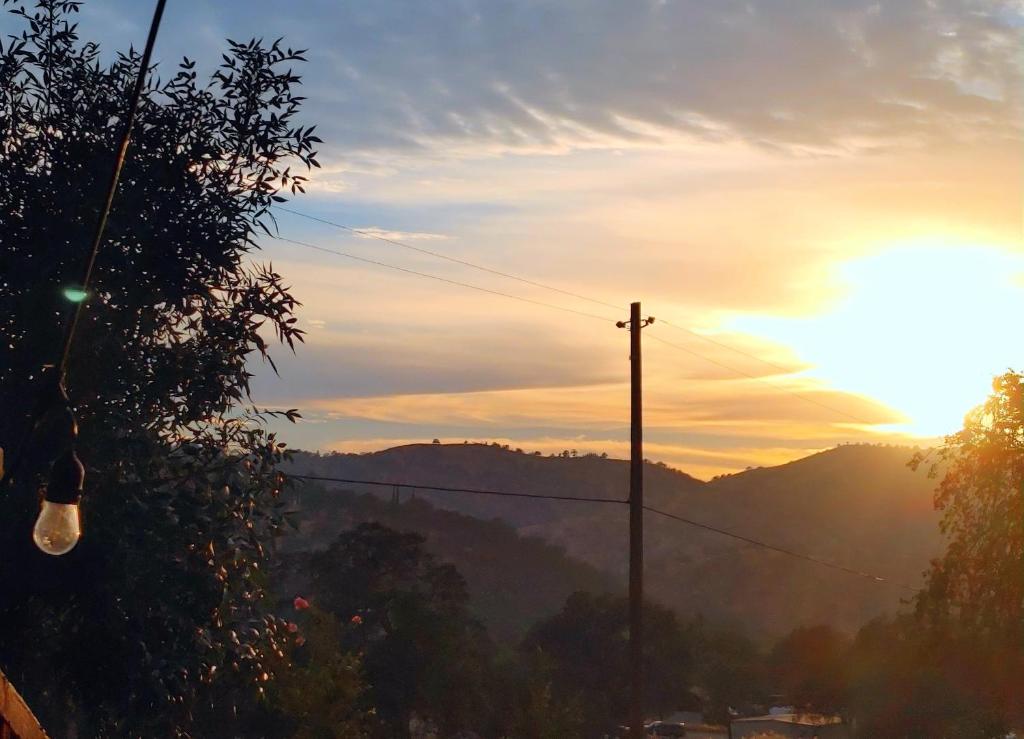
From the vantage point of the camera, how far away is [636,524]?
2808 cm

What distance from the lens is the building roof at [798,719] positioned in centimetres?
7456

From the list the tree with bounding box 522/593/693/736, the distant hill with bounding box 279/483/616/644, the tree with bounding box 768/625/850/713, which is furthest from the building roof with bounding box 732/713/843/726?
the distant hill with bounding box 279/483/616/644

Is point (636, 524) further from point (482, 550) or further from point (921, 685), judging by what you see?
point (482, 550)

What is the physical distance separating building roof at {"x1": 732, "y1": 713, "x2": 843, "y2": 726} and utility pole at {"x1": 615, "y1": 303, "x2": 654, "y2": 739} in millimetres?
49249

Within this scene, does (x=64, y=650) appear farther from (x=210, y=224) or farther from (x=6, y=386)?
(x=210, y=224)

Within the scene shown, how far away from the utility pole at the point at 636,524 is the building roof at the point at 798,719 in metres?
49.2

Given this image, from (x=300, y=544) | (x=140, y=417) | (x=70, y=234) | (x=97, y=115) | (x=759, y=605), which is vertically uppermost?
(x=97, y=115)

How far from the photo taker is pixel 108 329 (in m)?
17.0

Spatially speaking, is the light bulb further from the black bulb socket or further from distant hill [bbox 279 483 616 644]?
distant hill [bbox 279 483 616 644]

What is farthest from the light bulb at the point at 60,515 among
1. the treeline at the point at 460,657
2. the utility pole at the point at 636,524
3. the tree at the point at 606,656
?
the tree at the point at 606,656

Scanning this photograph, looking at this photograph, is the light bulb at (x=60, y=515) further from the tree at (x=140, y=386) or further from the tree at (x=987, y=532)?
the tree at (x=987, y=532)

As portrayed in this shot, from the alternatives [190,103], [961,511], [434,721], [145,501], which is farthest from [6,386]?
[434,721]

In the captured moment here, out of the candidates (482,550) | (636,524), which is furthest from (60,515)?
(482,550)

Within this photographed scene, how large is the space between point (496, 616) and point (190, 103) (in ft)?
442
